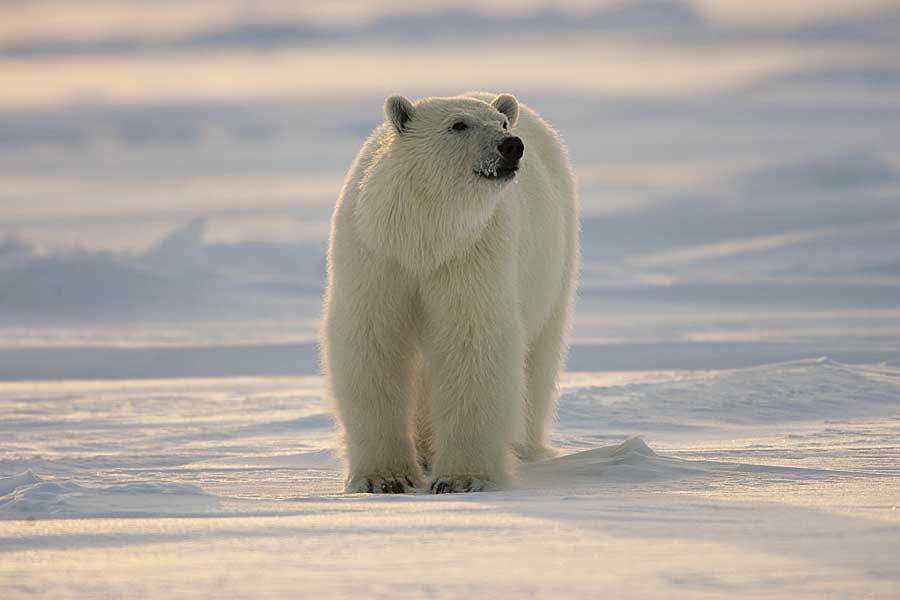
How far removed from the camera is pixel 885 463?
20.4 ft

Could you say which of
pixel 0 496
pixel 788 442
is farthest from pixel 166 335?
pixel 0 496

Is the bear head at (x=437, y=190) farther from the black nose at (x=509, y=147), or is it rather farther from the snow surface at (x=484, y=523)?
the snow surface at (x=484, y=523)

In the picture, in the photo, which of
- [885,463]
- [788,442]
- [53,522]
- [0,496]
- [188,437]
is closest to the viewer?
[53,522]

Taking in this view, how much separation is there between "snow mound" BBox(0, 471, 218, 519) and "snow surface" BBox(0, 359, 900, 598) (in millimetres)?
13

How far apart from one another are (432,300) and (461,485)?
0.85 m

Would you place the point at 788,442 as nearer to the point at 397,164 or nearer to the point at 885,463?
the point at 885,463

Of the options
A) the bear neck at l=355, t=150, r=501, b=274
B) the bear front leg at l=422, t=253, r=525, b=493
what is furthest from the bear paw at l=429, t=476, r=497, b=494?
the bear neck at l=355, t=150, r=501, b=274

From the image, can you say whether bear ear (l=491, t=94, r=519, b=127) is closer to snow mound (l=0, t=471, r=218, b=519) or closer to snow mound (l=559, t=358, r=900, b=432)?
snow mound (l=0, t=471, r=218, b=519)

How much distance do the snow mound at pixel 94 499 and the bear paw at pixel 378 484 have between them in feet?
3.13

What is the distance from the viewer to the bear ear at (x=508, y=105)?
6.53 metres

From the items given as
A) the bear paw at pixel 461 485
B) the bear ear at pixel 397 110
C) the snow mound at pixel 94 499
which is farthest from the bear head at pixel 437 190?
the snow mound at pixel 94 499

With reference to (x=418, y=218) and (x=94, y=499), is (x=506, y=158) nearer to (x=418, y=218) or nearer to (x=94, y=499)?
(x=418, y=218)

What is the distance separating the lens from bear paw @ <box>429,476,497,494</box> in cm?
572

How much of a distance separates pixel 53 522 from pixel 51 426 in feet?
22.8
